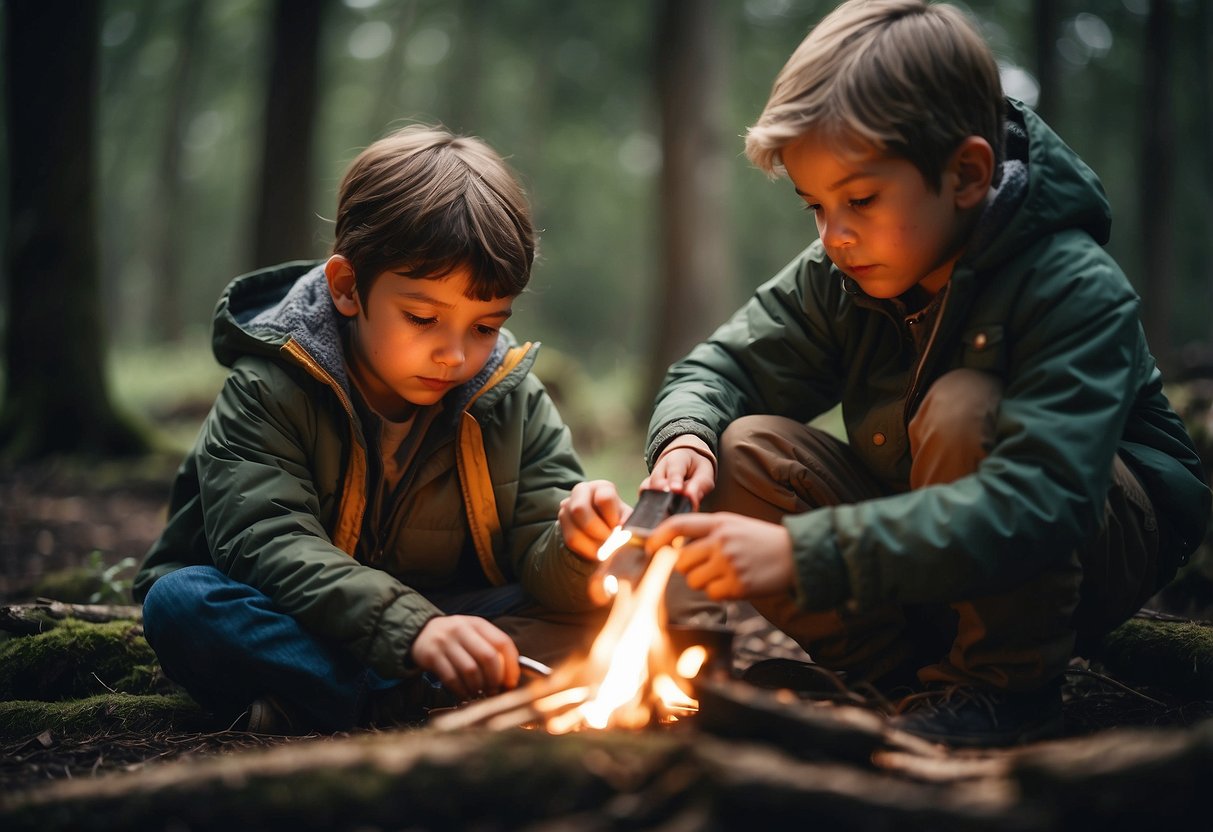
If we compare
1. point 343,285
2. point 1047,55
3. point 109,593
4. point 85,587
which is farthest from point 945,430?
point 1047,55

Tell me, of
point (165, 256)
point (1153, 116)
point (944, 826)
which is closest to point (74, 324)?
point (944, 826)

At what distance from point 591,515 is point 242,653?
1023 millimetres

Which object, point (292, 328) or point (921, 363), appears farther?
point (292, 328)

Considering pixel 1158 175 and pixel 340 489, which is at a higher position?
pixel 1158 175

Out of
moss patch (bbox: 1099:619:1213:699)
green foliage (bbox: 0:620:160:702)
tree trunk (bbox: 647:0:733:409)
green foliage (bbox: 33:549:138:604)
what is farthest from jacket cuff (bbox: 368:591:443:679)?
tree trunk (bbox: 647:0:733:409)

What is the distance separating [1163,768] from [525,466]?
216cm

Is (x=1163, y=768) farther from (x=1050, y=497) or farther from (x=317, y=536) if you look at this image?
(x=317, y=536)

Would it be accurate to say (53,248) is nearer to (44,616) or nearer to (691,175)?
(44,616)

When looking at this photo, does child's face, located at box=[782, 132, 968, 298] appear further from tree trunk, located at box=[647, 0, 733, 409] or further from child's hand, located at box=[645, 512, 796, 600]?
tree trunk, located at box=[647, 0, 733, 409]

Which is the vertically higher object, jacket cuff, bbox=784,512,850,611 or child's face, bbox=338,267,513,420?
child's face, bbox=338,267,513,420

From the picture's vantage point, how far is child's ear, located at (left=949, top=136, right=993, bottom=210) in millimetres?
2424

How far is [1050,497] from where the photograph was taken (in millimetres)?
2102

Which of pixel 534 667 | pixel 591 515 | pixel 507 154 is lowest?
pixel 534 667

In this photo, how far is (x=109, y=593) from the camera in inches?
152
